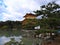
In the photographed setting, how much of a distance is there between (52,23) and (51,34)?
0.90m

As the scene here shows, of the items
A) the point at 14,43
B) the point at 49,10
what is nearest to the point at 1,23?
the point at 49,10

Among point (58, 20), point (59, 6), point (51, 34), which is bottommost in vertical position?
point (51, 34)

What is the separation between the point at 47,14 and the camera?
14258 mm

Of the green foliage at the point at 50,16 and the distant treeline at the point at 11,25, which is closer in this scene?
the green foliage at the point at 50,16

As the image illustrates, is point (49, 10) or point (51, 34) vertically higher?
point (49, 10)

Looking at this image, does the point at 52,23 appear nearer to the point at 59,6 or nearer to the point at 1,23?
A: the point at 59,6

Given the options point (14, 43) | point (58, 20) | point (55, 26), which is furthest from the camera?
point (55, 26)

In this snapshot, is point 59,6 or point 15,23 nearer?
point 59,6

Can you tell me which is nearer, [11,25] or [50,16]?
[50,16]

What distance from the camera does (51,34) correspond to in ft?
46.6

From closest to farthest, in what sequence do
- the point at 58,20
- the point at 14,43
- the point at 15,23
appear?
the point at 14,43
the point at 58,20
the point at 15,23

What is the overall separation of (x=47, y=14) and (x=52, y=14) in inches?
17.0

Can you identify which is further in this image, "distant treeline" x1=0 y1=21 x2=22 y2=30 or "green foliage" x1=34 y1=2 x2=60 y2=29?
"distant treeline" x1=0 y1=21 x2=22 y2=30

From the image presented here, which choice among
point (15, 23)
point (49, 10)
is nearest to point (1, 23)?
point (15, 23)
